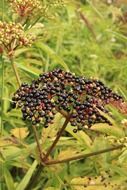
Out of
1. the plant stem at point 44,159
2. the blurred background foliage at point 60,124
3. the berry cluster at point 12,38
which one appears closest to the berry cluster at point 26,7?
the blurred background foliage at point 60,124

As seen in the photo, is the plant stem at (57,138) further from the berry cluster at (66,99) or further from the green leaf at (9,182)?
the green leaf at (9,182)

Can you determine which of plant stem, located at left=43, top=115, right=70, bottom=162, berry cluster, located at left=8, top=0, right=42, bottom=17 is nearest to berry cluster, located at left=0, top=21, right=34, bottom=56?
berry cluster, located at left=8, top=0, right=42, bottom=17

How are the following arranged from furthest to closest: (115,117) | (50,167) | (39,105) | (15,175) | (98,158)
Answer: (15,175)
(98,158)
(50,167)
(115,117)
(39,105)

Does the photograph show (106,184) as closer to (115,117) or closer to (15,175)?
(115,117)

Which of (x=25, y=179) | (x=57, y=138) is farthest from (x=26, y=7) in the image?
(x=25, y=179)

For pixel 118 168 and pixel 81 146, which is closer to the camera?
pixel 118 168

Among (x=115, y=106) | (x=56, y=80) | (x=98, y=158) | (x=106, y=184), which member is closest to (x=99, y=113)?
(x=115, y=106)

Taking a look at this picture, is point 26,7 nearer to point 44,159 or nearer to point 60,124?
point 60,124
